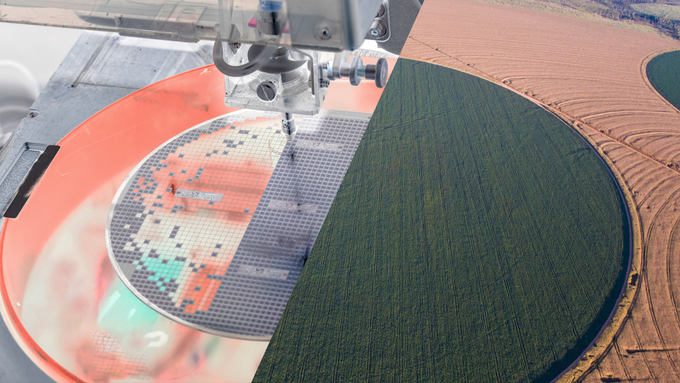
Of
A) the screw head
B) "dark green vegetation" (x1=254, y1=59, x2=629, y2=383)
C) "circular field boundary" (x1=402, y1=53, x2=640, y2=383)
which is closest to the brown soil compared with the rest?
"circular field boundary" (x1=402, y1=53, x2=640, y2=383)

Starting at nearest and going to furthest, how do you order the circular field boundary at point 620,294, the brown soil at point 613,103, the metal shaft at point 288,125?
the metal shaft at point 288,125
the circular field boundary at point 620,294
the brown soil at point 613,103

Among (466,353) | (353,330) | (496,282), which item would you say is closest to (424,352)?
(466,353)

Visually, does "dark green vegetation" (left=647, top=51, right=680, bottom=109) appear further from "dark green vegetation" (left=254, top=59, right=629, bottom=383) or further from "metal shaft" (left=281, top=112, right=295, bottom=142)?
"metal shaft" (left=281, top=112, right=295, bottom=142)

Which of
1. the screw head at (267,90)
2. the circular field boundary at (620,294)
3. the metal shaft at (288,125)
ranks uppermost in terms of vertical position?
the circular field boundary at (620,294)

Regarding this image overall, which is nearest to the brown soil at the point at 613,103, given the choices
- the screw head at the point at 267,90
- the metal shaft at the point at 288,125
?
the metal shaft at the point at 288,125

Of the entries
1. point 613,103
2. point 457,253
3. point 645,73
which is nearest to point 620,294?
point 457,253

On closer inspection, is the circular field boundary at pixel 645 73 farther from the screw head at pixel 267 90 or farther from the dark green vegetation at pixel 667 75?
the screw head at pixel 267 90
